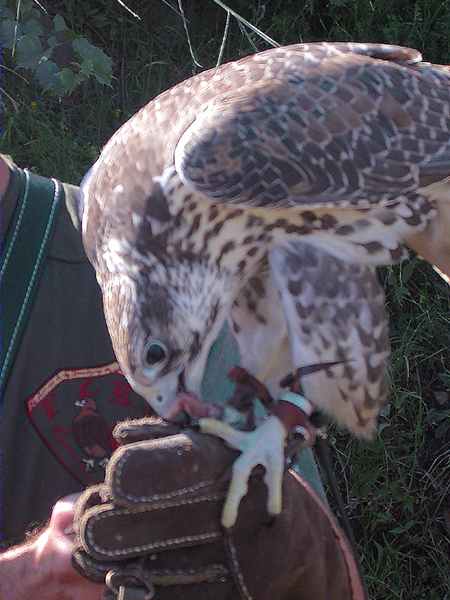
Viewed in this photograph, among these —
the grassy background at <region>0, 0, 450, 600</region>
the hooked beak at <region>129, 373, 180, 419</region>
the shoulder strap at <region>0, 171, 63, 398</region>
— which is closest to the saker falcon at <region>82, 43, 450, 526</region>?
the hooked beak at <region>129, 373, 180, 419</region>

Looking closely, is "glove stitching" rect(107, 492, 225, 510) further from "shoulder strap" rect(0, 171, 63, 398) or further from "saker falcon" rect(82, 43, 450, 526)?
"shoulder strap" rect(0, 171, 63, 398)

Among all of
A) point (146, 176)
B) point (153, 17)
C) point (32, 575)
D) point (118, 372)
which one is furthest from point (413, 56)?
point (153, 17)

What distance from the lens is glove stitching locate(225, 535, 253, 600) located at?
1729mm

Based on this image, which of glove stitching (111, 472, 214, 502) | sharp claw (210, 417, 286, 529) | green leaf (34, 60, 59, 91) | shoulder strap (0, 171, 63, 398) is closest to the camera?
glove stitching (111, 472, 214, 502)

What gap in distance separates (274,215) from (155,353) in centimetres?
38

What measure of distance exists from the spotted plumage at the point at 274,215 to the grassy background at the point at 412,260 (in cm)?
142

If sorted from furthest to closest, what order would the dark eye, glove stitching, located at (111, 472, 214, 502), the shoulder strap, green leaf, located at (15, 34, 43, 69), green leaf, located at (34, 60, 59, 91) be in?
green leaf, located at (34, 60, 59, 91) < green leaf, located at (15, 34, 43, 69) < the shoulder strap < the dark eye < glove stitching, located at (111, 472, 214, 502)

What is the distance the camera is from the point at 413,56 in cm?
236

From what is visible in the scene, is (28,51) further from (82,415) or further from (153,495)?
(153,495)

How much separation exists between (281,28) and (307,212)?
226 cm

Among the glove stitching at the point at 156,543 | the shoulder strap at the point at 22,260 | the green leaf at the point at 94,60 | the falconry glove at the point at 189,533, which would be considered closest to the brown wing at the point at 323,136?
the shoulder strap at the point at 22,260

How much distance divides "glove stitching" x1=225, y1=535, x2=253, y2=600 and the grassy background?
72.8 inches

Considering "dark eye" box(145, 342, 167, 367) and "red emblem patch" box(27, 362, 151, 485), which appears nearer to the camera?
"dark eye" box(145, 342, 167, 367)

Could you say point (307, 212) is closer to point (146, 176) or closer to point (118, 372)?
point (146, 176)
